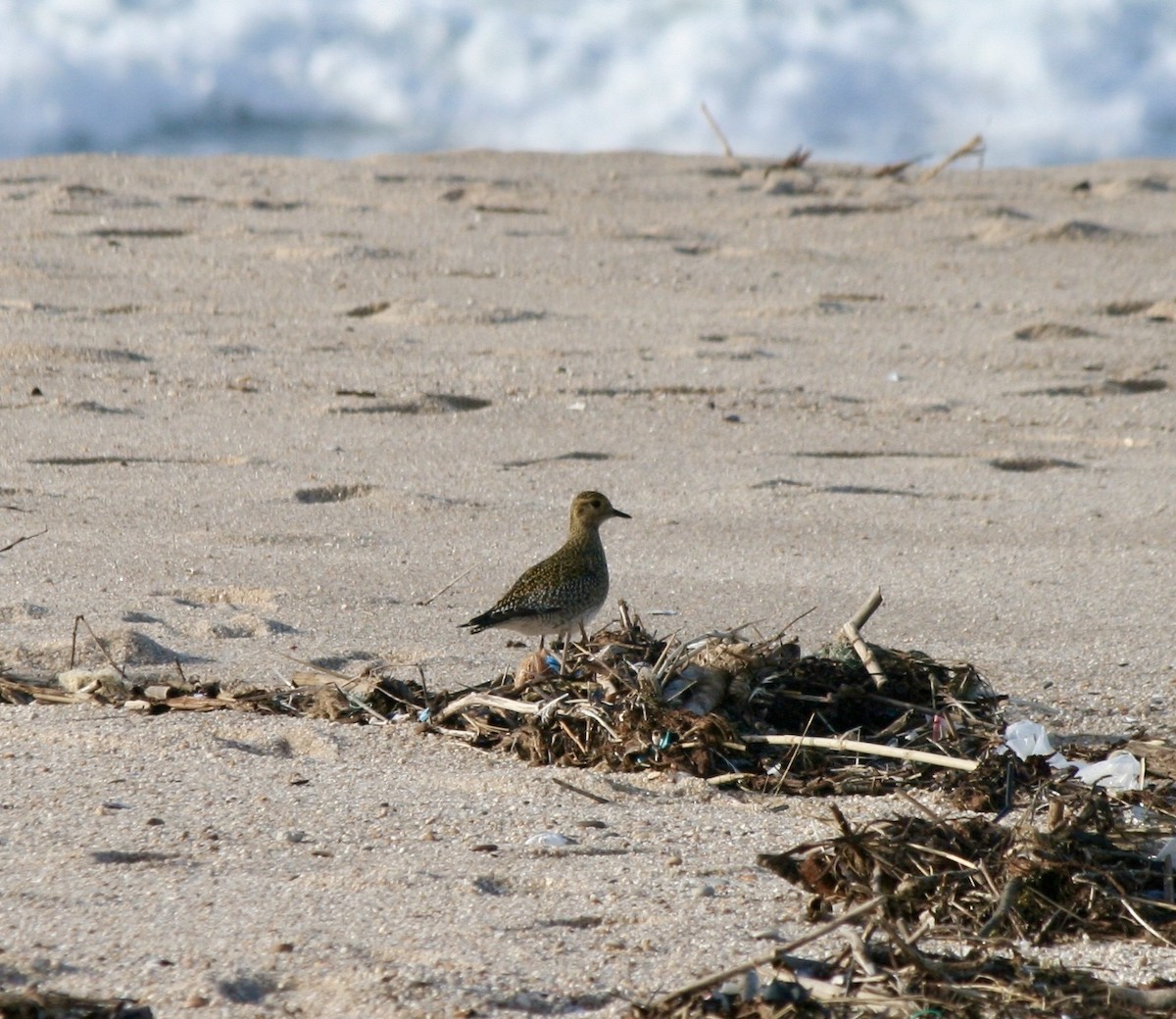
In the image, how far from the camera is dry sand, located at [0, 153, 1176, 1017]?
288cm

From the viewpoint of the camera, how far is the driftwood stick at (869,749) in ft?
11.3

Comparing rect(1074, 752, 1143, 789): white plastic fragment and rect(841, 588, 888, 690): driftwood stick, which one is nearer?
rect(1074, 752, 1143, 789): white plastic fragment

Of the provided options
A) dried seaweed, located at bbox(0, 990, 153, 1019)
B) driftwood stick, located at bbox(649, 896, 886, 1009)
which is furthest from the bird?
dried seaweed, located at bbox(0, 990, 153, 1019)

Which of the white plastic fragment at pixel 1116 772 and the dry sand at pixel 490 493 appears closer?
the dry sand at pixel 490 493

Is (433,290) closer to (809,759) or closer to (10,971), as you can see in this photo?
(809,759)

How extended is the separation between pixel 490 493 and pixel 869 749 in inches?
115

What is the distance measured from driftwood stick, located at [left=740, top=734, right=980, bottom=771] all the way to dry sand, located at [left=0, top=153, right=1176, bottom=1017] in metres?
0.15

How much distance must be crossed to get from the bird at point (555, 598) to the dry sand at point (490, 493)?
0.15 metres

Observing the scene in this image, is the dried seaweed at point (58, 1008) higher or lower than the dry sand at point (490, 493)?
lower

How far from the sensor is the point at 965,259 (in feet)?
32.8

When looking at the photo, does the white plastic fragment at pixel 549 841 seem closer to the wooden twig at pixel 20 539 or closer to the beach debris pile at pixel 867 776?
the beach debris pile at pixel 867 776

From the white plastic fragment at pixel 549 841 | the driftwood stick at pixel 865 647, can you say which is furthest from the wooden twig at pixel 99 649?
the driftwood stick at pixel 865 647

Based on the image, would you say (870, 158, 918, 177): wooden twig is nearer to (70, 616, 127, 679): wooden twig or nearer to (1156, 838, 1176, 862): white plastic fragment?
(70, 616, 127, 679): wooden twig

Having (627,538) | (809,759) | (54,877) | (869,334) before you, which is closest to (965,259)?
(869,334)
